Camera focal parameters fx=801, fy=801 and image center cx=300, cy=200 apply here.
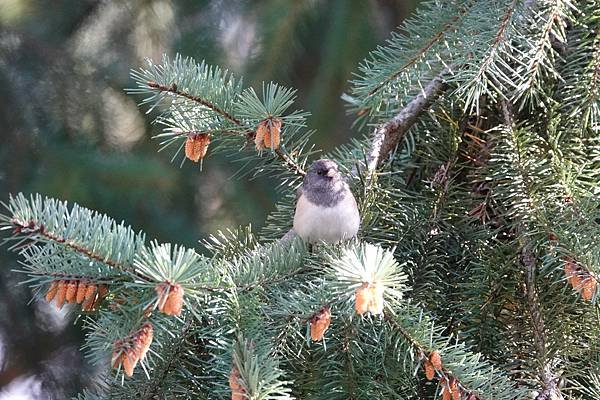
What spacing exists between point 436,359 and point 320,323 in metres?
0.14

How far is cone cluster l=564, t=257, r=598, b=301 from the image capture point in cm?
90

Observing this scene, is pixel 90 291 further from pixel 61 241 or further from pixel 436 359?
pixel 436 359

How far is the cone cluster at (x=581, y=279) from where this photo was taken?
2.96 ft

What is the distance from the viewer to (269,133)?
3.56ft

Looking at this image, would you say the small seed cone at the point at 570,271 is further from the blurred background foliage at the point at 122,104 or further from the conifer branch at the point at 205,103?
the blurred background foliage at the point at 122,104

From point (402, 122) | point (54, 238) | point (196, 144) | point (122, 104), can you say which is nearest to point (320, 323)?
point (54, 238)

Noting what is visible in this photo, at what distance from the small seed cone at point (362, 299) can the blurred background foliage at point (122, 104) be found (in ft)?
3.31

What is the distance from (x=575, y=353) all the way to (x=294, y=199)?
536 millimetres

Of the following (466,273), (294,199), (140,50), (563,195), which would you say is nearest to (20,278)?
(140,50)

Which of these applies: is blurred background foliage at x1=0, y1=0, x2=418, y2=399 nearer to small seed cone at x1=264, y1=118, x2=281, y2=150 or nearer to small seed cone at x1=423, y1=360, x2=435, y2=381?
small seed cone at x1=264, y1=118, x2=281, y2=150

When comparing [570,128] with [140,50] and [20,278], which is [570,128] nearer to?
[140,50]

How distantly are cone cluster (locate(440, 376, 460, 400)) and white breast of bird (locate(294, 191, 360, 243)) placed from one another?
1.22 ft

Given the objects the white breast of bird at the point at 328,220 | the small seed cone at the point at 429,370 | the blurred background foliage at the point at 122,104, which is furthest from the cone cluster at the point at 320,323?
the blurred background foliage at the point at 122,104

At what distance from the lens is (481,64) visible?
1074 mm
